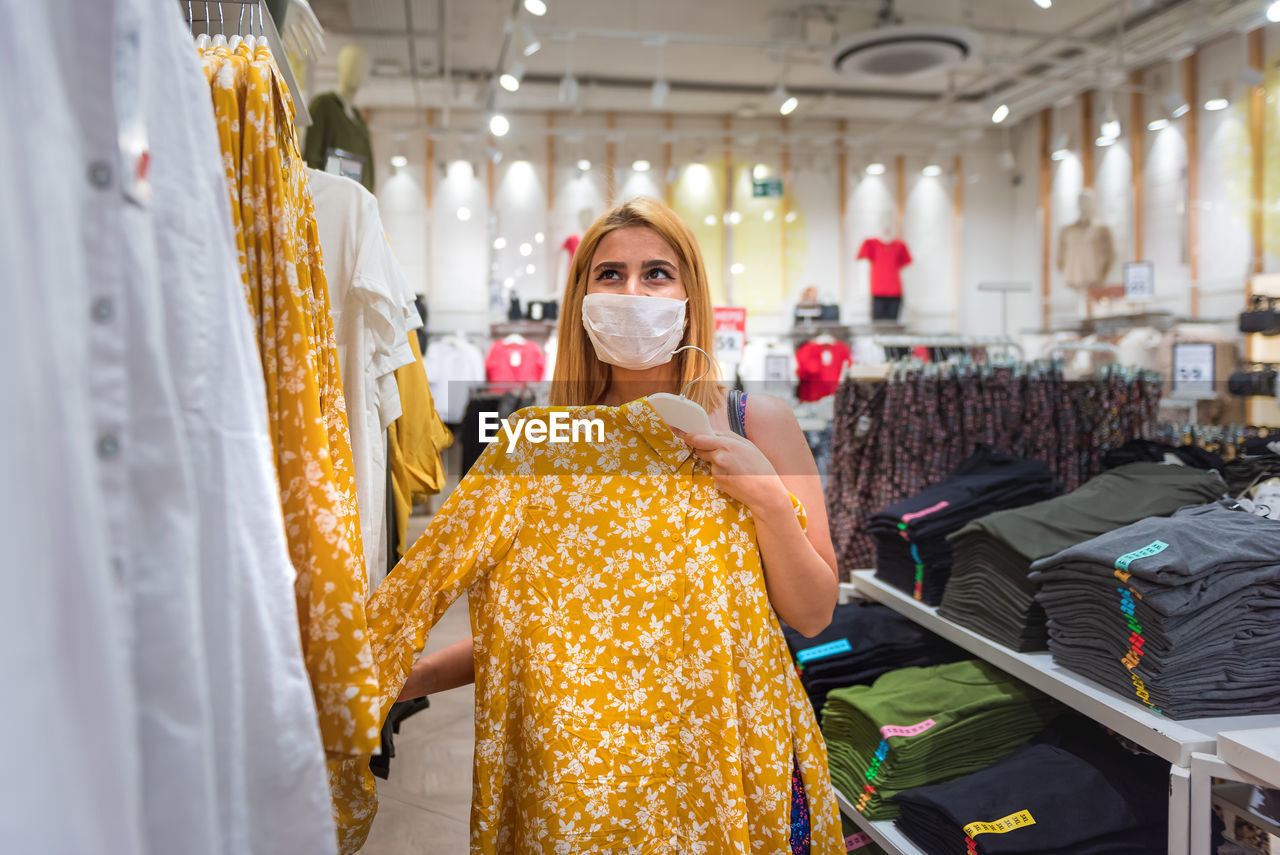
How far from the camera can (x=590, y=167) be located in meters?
9.02

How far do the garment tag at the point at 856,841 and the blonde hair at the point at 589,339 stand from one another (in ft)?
3.96

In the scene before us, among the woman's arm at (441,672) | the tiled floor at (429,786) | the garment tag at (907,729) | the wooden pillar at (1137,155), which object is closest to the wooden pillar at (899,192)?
the wooden pillar at (1137,155)

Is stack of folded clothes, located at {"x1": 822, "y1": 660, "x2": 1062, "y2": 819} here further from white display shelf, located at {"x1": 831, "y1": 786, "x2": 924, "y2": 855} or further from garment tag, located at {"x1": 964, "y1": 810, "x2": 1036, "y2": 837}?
garment tag, located at {"x1": 964, "y1": 810, "x2": 1036, "y2": 837}

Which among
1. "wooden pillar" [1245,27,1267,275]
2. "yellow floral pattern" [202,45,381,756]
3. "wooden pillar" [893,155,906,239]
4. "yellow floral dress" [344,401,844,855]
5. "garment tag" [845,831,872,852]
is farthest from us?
"wooden pillar" [893,155,906,239]

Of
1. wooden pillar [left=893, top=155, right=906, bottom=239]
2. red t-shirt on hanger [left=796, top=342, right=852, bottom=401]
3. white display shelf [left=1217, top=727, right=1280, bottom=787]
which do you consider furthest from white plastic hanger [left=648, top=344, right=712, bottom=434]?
wooden pillar [left=893, top=155, right=906, bottom=239]

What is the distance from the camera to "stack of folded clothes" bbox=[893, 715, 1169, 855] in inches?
56.6

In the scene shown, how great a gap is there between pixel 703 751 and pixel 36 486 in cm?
91

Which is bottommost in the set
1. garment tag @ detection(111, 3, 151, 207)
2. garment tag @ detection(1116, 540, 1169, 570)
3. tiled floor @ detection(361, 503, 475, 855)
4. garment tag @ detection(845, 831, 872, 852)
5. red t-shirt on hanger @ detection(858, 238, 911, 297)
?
tiled floor @ detection(361, 503, 475, 855)

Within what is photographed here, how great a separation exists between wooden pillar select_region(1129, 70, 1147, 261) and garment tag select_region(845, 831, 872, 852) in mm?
7619

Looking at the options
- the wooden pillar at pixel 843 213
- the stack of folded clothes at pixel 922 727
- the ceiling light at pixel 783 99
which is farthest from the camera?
the wooden pillar at pixel 843 213

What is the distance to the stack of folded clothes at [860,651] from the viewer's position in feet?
6.84

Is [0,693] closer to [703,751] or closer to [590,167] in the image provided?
[703,751]

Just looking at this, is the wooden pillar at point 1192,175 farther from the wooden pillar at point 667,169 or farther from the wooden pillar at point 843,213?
the wooden pillar at point 667,169

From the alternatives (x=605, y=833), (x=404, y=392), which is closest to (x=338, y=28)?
(x=404, y=392)
